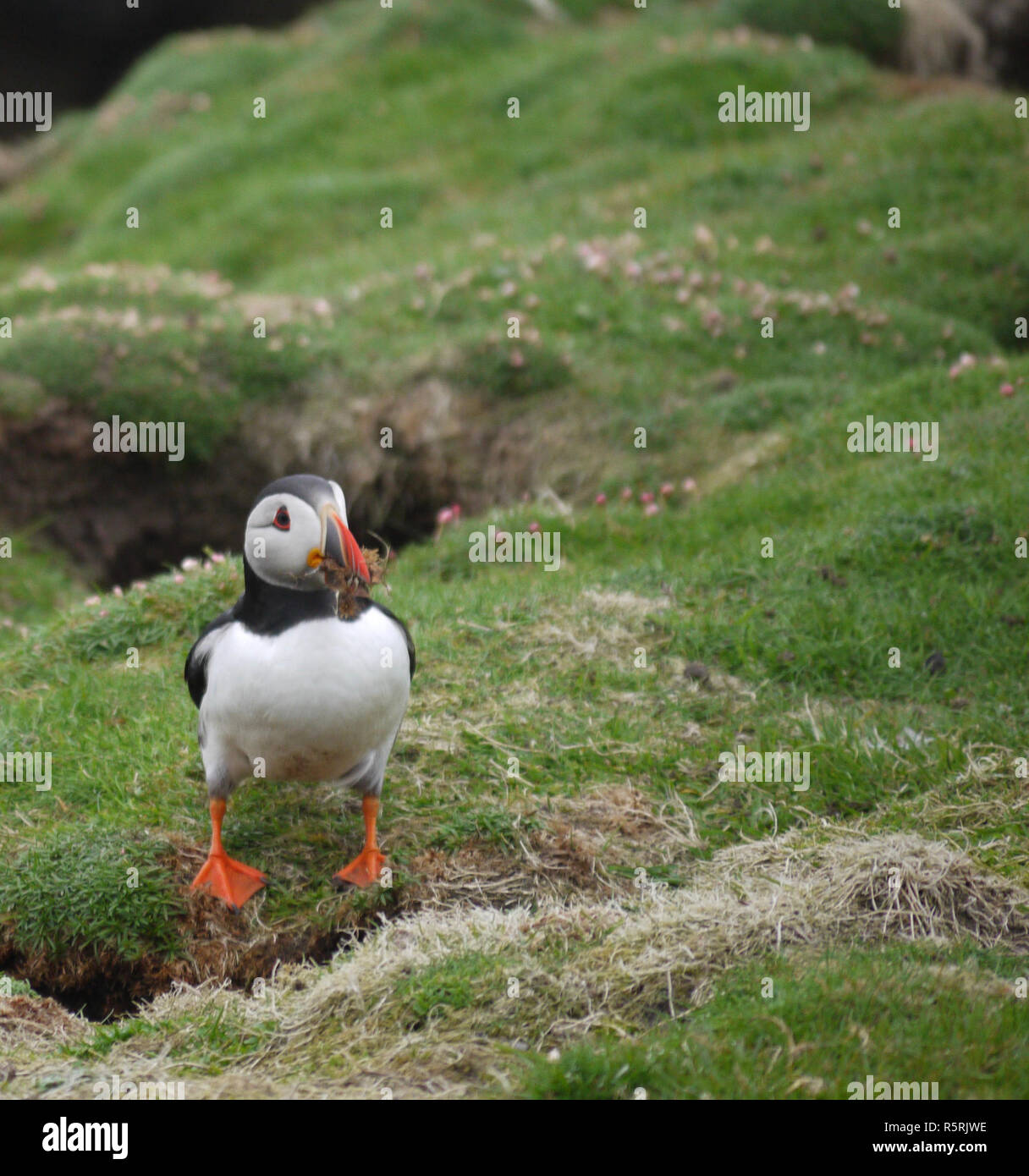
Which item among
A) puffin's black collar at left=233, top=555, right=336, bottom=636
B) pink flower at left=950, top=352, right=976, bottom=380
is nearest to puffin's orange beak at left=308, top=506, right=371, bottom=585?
puffin's black collar at left=233, top=555, right=336, bottom=636

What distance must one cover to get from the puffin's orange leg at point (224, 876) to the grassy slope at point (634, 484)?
0.36ft

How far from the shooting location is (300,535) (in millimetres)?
4582

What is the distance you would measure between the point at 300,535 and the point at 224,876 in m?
1.47

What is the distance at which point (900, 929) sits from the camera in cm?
454

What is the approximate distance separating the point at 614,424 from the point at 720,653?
3.23 m

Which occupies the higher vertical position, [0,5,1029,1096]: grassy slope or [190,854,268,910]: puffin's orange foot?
[0,5,1029,1096]: grassy slope

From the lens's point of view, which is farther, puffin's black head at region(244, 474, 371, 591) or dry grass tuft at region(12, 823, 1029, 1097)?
puffin's black head at region(244, 474, 371, 591)

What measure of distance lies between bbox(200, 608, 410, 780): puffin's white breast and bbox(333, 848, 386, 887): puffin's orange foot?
1.46 ft

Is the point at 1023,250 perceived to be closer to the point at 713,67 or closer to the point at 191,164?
the point at 713,67

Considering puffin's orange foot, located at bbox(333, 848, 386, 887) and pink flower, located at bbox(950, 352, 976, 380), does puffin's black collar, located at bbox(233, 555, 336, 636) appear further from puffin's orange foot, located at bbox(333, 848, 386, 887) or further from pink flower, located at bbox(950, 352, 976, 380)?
pink flower, located at bbox(950, 352, 976, 380)

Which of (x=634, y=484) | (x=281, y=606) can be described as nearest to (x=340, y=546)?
(x=281, y=606)

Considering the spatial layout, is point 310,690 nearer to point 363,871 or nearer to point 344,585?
point 344,585

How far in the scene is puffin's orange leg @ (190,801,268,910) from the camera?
16.6 feet

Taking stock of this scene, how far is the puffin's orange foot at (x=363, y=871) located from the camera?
5.15 meters
